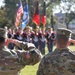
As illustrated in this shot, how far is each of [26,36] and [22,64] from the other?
15.0 metres

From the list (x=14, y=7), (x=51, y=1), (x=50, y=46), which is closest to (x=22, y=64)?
(x=50, y=46)

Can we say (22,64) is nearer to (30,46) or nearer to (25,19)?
(30,46)

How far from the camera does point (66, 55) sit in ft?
14.9

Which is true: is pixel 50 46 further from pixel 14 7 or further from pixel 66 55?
pixel 14 7

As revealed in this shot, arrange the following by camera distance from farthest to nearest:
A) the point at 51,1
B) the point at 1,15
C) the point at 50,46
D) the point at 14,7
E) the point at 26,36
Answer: the point at 51,1, the point at 14,7, the point at 1,15, the point at 50,46, the point at 26,36

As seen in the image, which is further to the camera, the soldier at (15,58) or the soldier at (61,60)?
the soldier at (15,58)

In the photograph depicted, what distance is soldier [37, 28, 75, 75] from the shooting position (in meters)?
4.50

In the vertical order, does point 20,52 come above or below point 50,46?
above

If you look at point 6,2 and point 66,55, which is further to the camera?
point 6,2

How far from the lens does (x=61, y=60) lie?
14.9 feet

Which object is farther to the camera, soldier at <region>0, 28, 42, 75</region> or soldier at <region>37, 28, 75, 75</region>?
soldier at <region>0, 28, 42, 75</region>

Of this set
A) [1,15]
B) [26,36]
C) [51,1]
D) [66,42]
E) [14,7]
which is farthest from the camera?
[51,1]

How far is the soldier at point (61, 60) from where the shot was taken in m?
4.50

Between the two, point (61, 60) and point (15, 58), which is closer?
point (61, 60)
